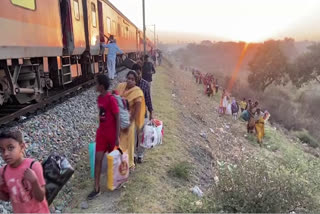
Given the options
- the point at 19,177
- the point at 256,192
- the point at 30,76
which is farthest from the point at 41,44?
the point at 256,192

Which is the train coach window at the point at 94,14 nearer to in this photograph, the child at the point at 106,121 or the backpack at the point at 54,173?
the child at the point at 106,121

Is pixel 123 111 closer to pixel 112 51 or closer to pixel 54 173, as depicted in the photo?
pixel 54 173

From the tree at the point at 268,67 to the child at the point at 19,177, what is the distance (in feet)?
119

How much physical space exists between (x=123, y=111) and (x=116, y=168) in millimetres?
766

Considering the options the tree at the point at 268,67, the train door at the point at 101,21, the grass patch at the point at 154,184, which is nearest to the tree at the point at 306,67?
the tree at the point at 268,67

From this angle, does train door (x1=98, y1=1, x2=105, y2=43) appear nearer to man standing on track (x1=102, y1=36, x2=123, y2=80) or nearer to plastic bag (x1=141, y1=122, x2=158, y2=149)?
man standing on track (x1=102, y1=36, x2=123, y2=80)

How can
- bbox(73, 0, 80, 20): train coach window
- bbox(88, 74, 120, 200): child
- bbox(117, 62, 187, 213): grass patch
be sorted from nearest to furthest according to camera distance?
1. bbox(88, 74, 120, 200): child
2. bbox(117, 62, 187, 213): grass patch
3. bbox(73, 0, 80, 20): train coach window

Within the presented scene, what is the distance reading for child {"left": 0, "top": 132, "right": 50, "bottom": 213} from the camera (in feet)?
8.03

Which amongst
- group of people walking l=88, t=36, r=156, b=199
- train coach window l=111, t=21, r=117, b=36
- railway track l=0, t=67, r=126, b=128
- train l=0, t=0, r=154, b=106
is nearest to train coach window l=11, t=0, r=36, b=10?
train l=0, t=0, r=154, b=106

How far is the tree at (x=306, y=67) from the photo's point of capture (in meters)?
33.8

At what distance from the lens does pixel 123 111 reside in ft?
14.5

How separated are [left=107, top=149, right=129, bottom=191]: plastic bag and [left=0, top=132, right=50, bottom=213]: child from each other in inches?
67.1

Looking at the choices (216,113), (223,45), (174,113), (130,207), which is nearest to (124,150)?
(130,207)

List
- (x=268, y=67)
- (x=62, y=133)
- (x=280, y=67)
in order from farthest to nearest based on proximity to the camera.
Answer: (x=268, y=67) → (x=280, y=67) → (x=62, y=133)
